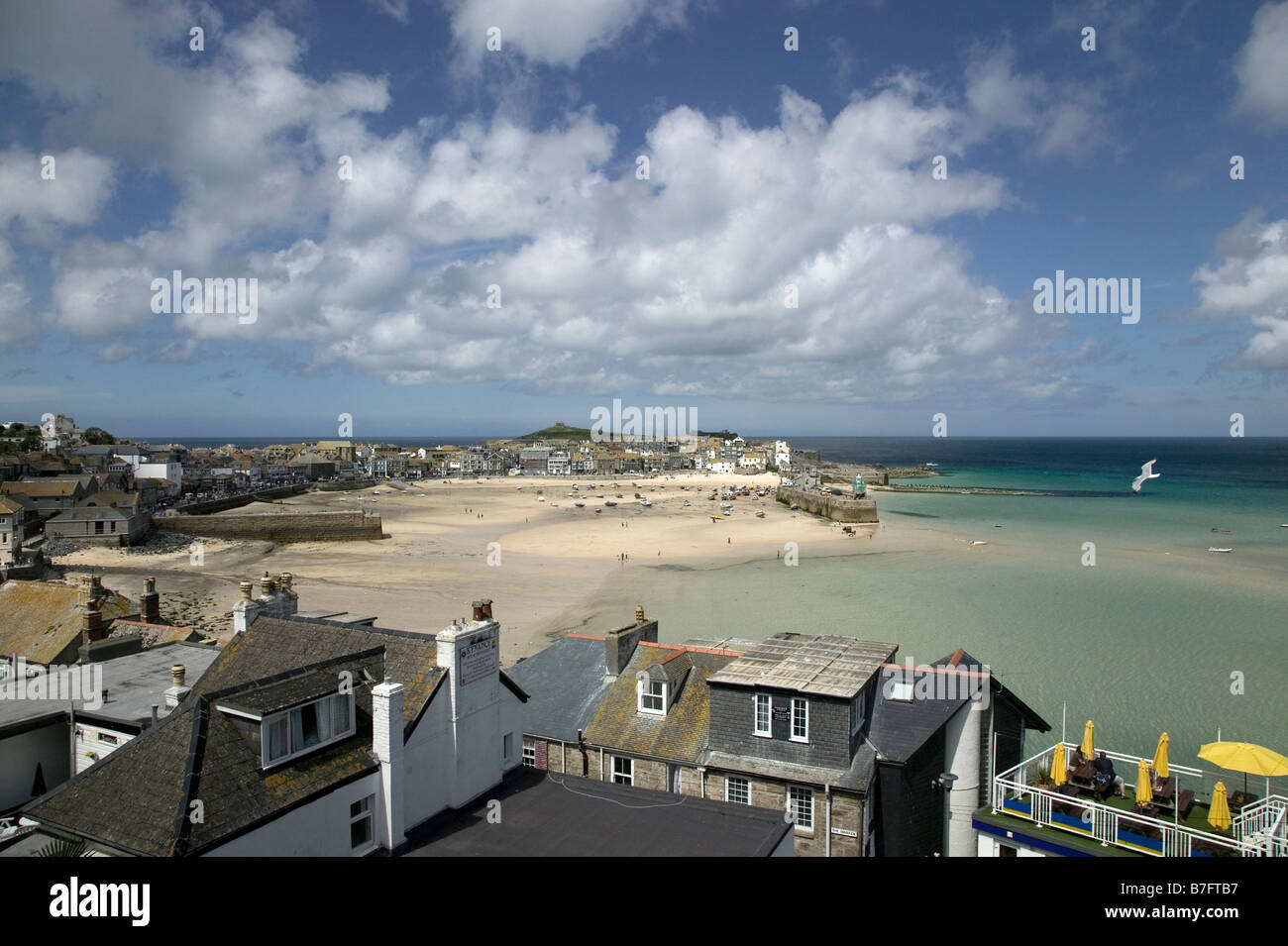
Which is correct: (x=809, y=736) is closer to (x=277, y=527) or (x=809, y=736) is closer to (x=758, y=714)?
(x=758, y=714)

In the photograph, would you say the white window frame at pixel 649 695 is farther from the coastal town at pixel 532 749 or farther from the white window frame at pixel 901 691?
the white window frame at pixel 901 691

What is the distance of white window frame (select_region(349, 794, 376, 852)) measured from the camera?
977 cm

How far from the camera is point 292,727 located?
952 centimetres

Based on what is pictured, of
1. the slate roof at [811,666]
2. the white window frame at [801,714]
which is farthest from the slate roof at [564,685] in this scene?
the white window frame at [801,714]

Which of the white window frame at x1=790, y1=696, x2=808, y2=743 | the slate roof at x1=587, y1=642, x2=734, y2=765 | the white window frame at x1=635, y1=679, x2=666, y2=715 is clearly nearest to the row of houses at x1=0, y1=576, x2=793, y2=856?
the white window frame at x1=790, y1=696, x2=808, y2=743

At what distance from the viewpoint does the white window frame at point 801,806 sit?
45.4ft

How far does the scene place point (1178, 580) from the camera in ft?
160

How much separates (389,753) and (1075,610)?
40460 millimetres

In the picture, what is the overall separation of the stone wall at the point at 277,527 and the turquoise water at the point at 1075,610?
33.4m

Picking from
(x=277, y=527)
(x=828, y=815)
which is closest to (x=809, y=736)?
(x=828, y=815)
